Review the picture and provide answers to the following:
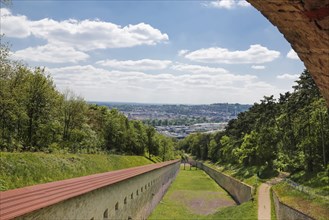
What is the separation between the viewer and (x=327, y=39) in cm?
389

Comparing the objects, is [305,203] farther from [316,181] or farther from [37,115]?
[37,115]

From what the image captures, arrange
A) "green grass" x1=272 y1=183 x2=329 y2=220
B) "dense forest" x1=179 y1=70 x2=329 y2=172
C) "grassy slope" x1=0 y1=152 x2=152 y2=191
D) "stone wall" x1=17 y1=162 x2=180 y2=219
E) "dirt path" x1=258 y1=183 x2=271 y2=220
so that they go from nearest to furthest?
"stone wall" x1=17 y1=162 x2=180 y2=219 < "grassy slope" x1=0 y1=152 x2=152 y2=191 < "green grass" x1=272 y1=183 x2=329 y2=220 < "dirt path" x1=258 y1=183 x2=271 y2=220 < "dense forest" x1=179 y1=70 x2=329 y2=172

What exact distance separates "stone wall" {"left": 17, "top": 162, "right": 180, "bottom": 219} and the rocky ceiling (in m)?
8.82

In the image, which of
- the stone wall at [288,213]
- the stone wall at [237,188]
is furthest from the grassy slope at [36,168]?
the stone wall at [237,188]

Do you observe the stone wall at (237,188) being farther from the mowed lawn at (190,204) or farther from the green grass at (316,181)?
the green grass at (316,181)

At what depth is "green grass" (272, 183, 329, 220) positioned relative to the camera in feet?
66.7

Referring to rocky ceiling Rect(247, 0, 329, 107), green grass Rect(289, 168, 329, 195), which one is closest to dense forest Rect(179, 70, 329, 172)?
green grass Rect(289, 168, 329, 195)

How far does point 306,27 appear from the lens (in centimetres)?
402

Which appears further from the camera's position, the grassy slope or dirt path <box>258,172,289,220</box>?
dirt path <box>258,172,289,220</box>

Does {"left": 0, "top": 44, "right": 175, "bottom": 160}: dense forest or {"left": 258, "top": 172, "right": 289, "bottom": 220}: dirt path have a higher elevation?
{"left": 0, "top": 44, "right": 175, "bottom": 160}: dense forest

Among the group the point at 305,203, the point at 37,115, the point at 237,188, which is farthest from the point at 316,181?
the point at 37,115

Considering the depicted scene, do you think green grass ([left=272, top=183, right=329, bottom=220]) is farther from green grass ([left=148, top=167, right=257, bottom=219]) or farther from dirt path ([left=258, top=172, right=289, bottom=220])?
green grass ([left=148, top=167, right=257, bottom=219])

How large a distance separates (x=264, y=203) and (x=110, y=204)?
18373 millimetres

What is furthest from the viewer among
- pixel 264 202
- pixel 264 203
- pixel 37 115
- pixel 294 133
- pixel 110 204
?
pixel 294 133
